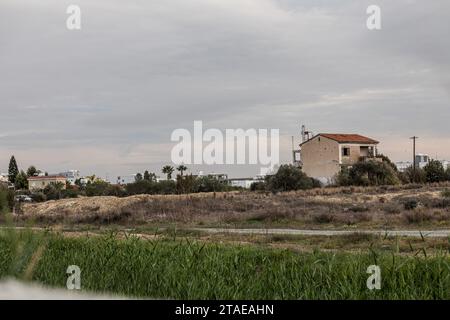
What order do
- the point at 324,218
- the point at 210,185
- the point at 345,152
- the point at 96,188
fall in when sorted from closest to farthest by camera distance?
the point at 324,218, the point at 96,188, the point at 210,185, the point at 345,152

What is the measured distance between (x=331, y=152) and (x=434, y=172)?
1360cm

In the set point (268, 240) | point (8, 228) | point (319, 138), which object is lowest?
point (268, 240)

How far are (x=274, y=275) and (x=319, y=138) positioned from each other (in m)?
81.5

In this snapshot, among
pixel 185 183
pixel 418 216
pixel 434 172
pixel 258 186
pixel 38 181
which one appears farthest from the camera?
pixel 434 172

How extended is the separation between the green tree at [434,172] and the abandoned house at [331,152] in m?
8.09

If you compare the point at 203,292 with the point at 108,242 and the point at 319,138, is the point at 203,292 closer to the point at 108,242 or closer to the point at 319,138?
the point at 108,242

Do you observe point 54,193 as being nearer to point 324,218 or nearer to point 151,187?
point 151,187

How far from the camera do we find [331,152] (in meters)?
86.1

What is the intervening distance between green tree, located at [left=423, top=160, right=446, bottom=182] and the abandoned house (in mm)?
8093

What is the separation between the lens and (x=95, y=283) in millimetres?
5086

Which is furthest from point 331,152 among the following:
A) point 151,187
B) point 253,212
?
point 253,212

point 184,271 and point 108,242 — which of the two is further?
point 108,242

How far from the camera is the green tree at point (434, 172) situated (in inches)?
3246

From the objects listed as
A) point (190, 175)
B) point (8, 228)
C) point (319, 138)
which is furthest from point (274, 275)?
point (319, 138)
